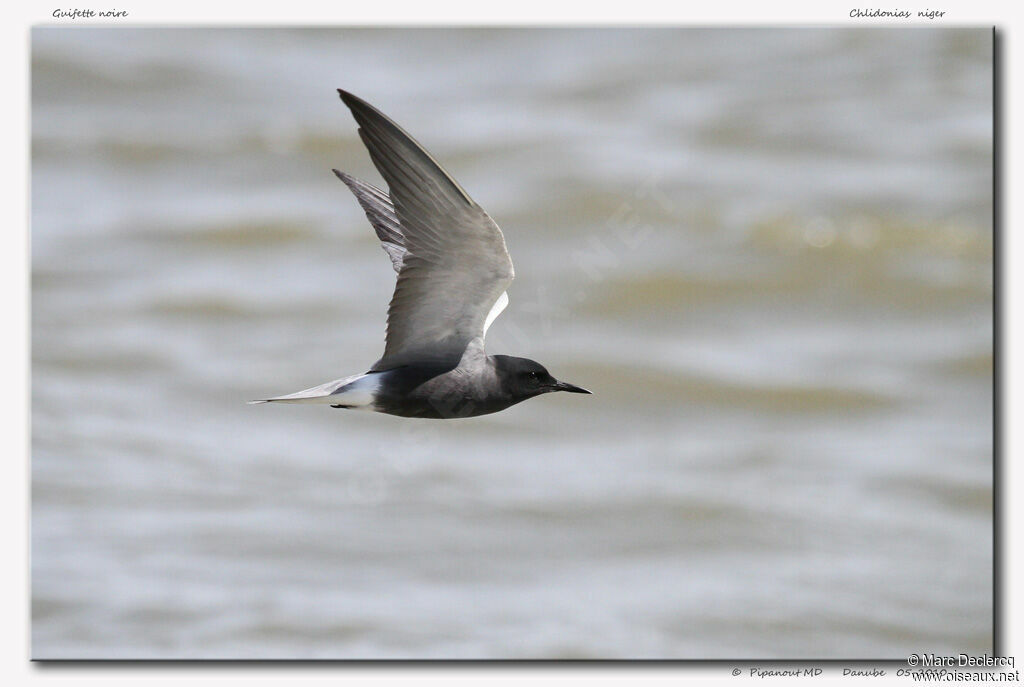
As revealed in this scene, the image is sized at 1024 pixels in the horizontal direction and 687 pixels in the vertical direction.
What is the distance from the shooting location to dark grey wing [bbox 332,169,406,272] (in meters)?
3.52

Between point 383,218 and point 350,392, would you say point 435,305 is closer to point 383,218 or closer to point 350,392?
point 350,392

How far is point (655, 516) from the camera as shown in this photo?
7.49 metres

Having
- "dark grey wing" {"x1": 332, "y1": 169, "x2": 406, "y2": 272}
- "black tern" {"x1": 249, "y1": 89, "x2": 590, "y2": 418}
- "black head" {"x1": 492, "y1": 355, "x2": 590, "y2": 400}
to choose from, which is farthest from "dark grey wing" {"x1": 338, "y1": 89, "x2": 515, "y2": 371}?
"dark grey wing" {"x1": 332, "y1": 169, "x2": 406, "y2": 272}

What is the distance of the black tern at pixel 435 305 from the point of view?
302cm

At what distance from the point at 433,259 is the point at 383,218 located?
0.44 m

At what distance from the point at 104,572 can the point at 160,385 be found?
173cm

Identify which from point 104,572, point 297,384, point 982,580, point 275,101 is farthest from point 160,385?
point 982,580

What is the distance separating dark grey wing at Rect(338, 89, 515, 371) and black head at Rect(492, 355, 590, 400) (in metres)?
0.11

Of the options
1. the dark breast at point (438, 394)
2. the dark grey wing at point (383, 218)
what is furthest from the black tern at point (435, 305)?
the dark grey wing at point (383, 218)

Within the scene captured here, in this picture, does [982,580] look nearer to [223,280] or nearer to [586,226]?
[586,226]

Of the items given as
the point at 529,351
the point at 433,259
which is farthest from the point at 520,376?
the point at 529,351

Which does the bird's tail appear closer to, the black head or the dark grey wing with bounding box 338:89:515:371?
the dark grey wing with bounding box 338:89:515:371

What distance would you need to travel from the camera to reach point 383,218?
11.7 feet

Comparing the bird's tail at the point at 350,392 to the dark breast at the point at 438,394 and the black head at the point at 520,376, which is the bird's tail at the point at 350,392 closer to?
the dark breast at the point at 438,394
